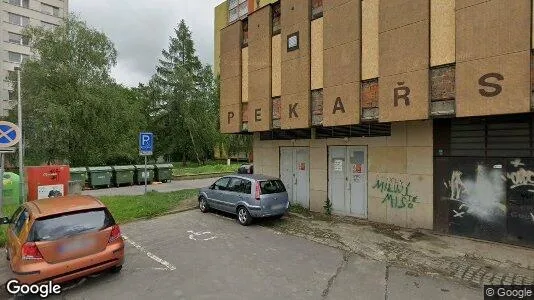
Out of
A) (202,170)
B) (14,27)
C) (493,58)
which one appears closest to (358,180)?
(493,58)

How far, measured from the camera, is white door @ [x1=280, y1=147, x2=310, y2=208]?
Answer: 12422 millimetres

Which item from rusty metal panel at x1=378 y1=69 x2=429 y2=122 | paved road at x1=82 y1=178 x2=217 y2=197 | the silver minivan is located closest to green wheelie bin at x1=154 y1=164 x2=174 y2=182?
paved road at x1=82 y1=178 x2=217 y2=197

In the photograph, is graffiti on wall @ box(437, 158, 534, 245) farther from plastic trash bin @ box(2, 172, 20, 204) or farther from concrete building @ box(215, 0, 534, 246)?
plastic trash bin @ box(2, 172, 20, 204)

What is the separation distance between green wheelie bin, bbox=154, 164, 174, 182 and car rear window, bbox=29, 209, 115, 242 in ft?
55.4

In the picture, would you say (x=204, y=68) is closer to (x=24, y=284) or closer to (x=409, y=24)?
(x=409, y=24)

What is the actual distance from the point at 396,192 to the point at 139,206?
29.8ft

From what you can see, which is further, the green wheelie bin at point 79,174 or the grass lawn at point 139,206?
the green wheelie bin at point 79,174

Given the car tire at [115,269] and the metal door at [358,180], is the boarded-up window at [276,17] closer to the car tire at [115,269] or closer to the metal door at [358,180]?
the metal door at [358,180]

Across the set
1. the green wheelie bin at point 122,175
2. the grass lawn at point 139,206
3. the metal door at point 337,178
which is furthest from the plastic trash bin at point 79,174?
the metal door at point 337,178

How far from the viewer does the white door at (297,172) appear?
12.4 meters

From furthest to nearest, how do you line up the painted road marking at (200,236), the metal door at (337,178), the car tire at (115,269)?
the metal door at (337,178), the painted road marking at (200,236), the car tire at (115,269)

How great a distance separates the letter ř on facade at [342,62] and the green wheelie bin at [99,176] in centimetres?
1544

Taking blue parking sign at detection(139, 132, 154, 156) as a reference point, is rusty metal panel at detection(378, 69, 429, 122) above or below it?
above

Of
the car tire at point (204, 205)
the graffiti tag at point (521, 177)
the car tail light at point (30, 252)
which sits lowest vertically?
the car tire at point (204, 205)
